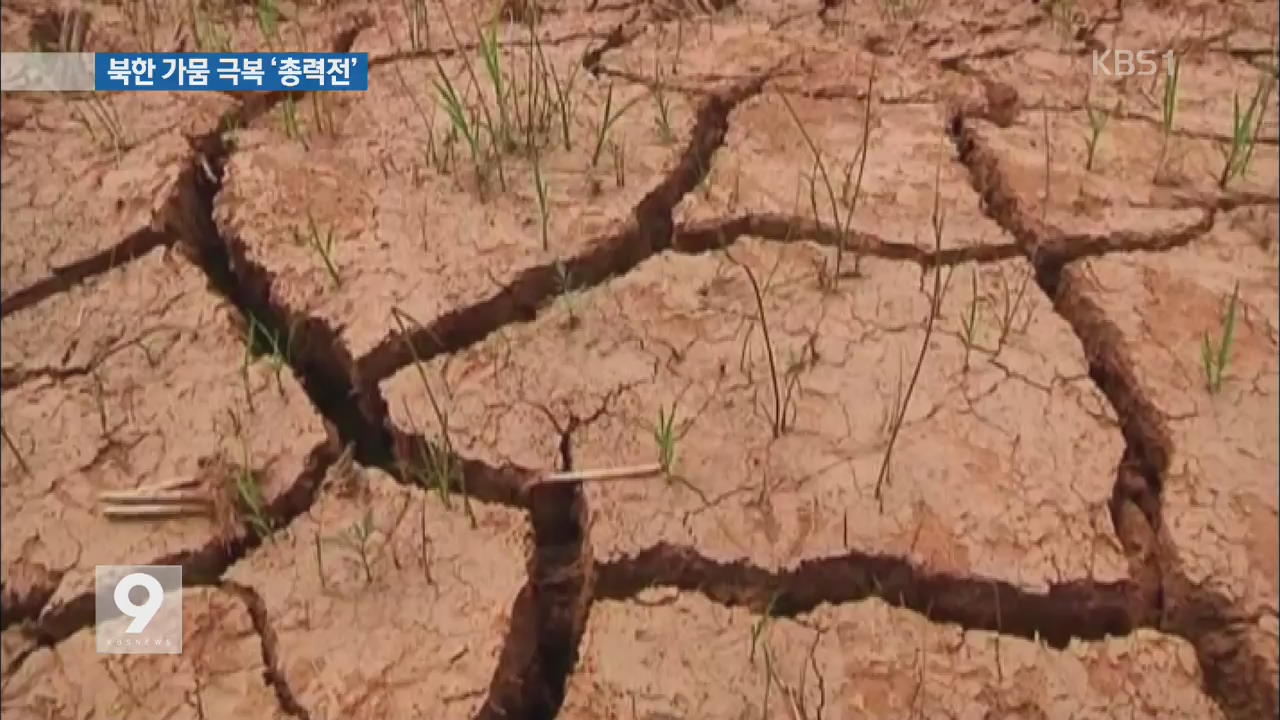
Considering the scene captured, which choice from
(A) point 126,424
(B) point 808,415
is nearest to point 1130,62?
(B) point 808,415

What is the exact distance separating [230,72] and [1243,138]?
4.63 ft

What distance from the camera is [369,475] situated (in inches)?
65.0

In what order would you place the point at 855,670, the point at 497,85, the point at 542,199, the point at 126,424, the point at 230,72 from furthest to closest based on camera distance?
1. the point at 230,72
2. the point at 497,85
3. the point at 542,199
4. the point at 126,424
5. the point at 855,670

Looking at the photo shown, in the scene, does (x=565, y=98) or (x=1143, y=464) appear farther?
(x=565, y=98)

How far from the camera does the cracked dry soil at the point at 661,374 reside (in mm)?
1492

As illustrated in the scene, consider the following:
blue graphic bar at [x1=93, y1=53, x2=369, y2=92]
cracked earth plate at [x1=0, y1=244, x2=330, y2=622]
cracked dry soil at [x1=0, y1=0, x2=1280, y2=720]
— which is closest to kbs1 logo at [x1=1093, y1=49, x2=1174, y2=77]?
cracked dry soil at [x1=0, y1=0, x2=1280, y2=720]

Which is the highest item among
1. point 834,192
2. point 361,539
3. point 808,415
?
point 834,192

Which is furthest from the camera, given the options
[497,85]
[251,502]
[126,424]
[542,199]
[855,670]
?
[497,85]

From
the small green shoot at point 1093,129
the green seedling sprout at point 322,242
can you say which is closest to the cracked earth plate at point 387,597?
the green seedling sprout at point 322,242

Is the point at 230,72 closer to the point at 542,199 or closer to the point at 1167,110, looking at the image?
the point at 542,199

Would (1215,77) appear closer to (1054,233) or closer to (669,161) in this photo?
(1054,233)

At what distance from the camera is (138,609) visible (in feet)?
5.04

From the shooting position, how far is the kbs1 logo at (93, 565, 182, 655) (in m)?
1.51

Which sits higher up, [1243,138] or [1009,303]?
[1243,138]
